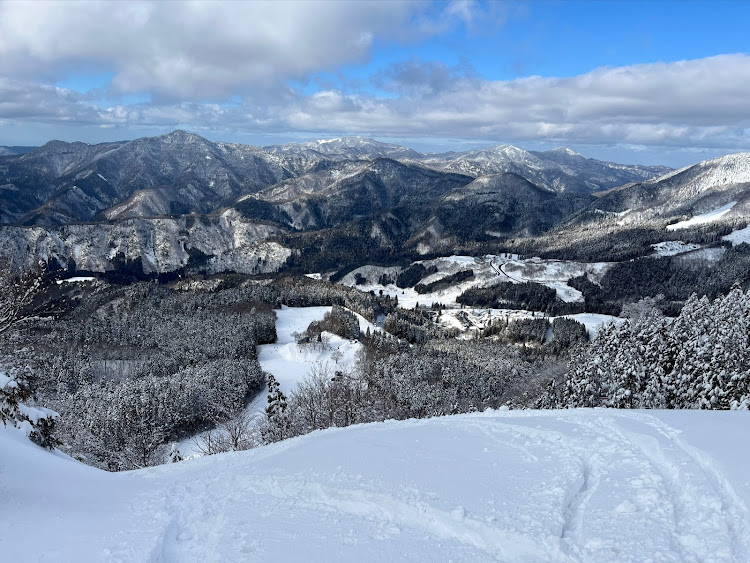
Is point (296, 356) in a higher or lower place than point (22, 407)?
lower

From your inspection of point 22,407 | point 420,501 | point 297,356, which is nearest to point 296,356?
point 297,356

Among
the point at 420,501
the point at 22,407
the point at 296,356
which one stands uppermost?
the point at 420,501

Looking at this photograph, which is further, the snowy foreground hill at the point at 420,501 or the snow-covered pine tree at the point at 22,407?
the snow-covered pine tree at the point at 22,407

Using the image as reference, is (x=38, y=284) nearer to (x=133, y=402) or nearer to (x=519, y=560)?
(x=519, y=560)

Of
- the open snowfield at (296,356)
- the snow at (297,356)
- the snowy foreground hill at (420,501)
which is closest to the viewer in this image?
the snowy foreground hill at (420,501)

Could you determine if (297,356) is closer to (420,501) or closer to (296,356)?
(296,356)

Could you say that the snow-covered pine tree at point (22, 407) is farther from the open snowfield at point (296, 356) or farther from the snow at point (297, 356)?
the snow at point (297, 356)

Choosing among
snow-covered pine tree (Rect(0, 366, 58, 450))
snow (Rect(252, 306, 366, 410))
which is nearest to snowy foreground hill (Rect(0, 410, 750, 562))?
snow-covered pine tree (Rect(0, 366, 58, 450))

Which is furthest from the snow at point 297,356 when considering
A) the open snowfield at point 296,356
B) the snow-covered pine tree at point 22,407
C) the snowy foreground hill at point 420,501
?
the snowy foreground hill at point 420,501
